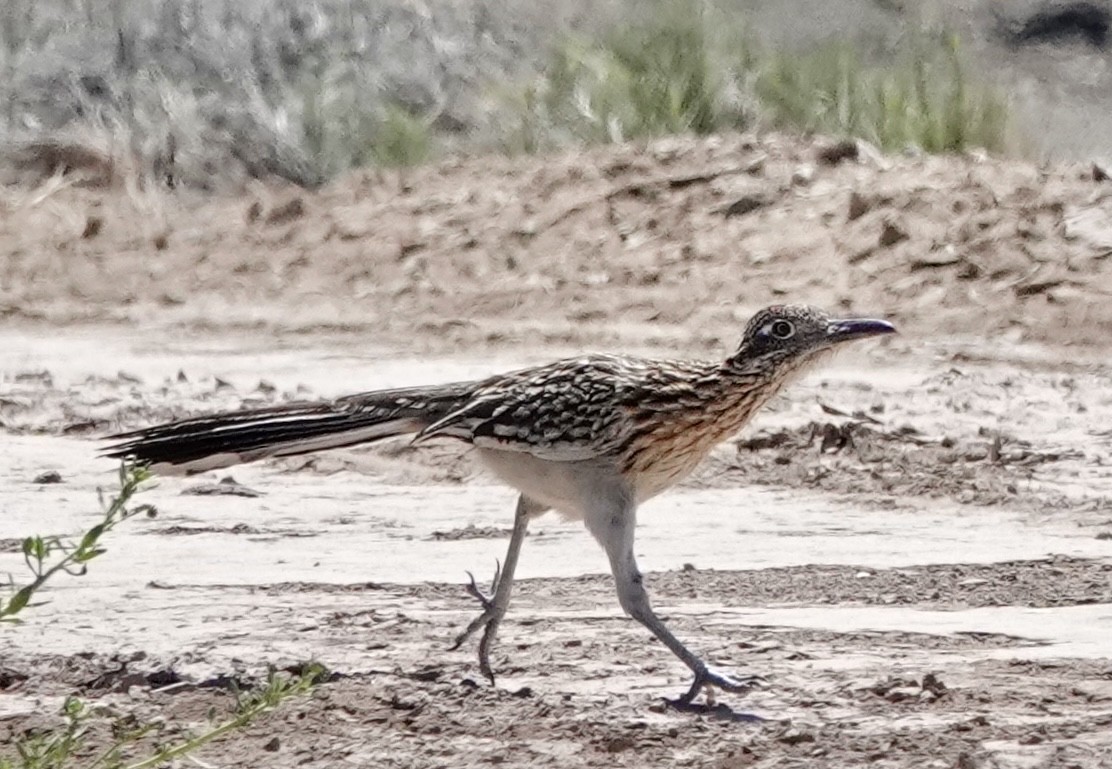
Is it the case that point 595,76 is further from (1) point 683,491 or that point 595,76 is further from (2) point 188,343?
(1) point 683,491

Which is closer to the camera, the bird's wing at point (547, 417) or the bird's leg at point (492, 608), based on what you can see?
the bird's wing at point (547, 417)

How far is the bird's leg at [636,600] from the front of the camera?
20.0ft

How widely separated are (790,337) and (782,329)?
31 millimetres

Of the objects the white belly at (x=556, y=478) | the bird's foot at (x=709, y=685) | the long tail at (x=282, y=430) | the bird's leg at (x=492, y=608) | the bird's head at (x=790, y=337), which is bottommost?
the bird's foot at (x=709, y=685)

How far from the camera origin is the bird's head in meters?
6.60

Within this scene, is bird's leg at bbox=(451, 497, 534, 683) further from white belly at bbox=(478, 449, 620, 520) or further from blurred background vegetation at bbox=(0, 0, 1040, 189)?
blurred background vegetation at bbox=(0, 0, 1040, 189)

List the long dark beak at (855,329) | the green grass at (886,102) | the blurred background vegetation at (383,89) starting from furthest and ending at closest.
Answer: the blurred background vegetation at (383,89)
the green grass at (886,102)
the long dark beak at (855,329)

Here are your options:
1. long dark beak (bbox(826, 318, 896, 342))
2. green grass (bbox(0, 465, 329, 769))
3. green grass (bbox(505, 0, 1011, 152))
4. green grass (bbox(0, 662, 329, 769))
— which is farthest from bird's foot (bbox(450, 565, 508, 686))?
green grass (bbox(505, 0, 1011, 152))

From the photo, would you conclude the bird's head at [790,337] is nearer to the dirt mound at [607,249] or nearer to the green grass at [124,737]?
the green grass at [124,737]

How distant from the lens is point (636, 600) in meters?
6.22

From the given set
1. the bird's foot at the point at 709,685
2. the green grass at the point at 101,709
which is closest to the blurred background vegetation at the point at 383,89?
the bird's foot at the point at 709,685

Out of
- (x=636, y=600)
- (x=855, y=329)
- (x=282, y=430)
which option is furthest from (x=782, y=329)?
(x=282, y=430)

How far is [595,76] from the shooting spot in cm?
1672

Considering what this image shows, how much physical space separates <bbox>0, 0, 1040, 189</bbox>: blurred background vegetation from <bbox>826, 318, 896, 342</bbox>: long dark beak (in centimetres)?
848
